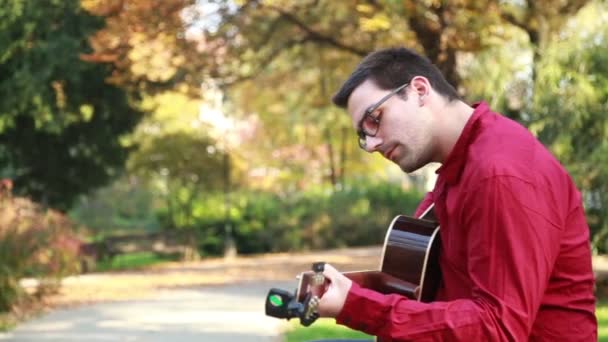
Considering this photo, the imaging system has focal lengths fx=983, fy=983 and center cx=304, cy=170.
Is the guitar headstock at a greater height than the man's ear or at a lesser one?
lesser

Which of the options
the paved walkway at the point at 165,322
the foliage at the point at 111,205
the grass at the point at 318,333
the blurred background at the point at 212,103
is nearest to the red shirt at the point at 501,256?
Result: the grass at the point at 318,333

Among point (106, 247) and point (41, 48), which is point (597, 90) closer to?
point (41, 48)

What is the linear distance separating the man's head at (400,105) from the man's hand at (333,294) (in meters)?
0.34

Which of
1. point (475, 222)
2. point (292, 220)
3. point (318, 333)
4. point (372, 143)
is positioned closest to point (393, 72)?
point (372, 143)

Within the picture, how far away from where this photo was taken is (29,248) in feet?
43.0

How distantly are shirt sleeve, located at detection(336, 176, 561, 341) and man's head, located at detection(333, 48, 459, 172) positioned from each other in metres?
0.23

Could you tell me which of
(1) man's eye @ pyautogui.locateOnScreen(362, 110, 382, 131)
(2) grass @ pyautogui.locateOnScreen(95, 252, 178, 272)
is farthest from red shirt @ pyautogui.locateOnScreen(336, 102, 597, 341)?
(2) grass @ pyautogui.locateOnScreen(95, 252, 178, 272)

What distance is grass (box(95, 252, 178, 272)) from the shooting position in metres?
22.9

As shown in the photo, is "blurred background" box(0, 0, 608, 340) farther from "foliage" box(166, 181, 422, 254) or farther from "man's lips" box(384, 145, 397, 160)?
"man's lips" box(384, 145, 397, 160)

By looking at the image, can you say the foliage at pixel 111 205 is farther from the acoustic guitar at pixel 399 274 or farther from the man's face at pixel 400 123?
the man's face at pixel 400 123

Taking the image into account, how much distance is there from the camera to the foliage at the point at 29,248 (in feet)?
42.2

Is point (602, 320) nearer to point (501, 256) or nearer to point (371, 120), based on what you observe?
point (371, 120)

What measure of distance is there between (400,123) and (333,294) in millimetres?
458

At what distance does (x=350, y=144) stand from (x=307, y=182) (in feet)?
13.7
